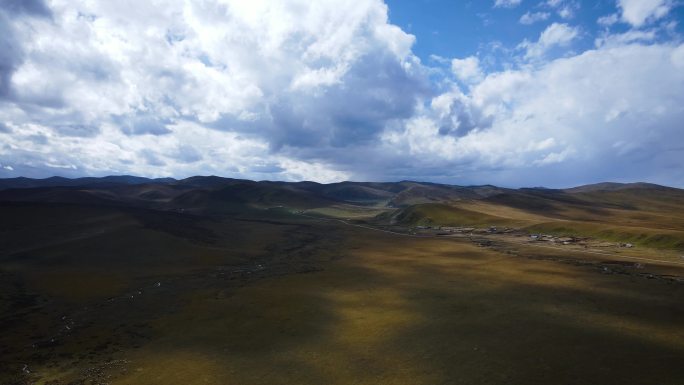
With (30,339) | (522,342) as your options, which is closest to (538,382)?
(522,342)

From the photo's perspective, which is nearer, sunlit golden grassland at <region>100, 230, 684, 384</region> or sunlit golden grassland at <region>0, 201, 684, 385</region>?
sunlit golden grassland at <region>100, 230, 684, 384</region>

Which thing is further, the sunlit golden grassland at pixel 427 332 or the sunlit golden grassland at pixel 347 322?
the sunlit golden grassland at pixel 347 322

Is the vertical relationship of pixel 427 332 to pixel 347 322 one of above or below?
above

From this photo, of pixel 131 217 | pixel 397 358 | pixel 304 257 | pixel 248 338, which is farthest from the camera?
pixel 131 217

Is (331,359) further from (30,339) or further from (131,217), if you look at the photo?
(131,217)

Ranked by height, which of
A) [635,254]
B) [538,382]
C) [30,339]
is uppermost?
[635,254]

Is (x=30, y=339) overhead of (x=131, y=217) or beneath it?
beneath

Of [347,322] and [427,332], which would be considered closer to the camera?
[427,332]

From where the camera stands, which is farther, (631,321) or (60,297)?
(60,297)
